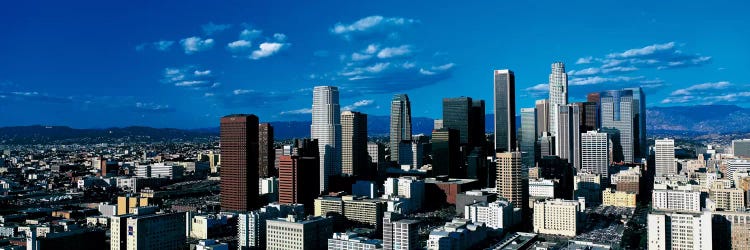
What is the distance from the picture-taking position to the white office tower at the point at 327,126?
261 feet

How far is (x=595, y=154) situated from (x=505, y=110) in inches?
885

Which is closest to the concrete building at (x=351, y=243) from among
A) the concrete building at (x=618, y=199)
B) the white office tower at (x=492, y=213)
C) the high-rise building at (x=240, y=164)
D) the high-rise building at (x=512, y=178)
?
the white office tower at (x=492, y=213)

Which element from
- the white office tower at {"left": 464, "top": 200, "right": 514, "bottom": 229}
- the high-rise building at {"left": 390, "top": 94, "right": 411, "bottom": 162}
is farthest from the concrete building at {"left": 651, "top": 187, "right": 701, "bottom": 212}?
the high-rise building at {"left": 390, "top": 94, "right": 411, "bottom": 162}

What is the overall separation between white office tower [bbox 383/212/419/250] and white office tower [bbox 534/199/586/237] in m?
17.1

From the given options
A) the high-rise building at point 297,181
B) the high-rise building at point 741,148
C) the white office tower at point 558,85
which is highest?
the white office tower at point 558,85

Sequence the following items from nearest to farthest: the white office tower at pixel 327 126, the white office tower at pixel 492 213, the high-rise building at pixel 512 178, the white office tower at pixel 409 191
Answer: the white office tower at pixel 492 213, the high-rise building at pixel 512 178, the white office tower at pixel 409 191, the white office tower at pixel 327 126

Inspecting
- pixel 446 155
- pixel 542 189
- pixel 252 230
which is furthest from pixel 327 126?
pixel 252 230

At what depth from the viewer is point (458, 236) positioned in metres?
38.9

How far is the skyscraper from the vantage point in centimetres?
9221

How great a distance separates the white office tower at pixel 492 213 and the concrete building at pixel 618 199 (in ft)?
57.7

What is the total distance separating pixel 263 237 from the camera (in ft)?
141

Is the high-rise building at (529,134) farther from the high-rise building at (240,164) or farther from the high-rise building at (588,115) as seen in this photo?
the high-rise building at (240,164)

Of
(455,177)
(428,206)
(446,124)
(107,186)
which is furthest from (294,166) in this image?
(446,124)

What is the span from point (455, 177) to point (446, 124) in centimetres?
2131
